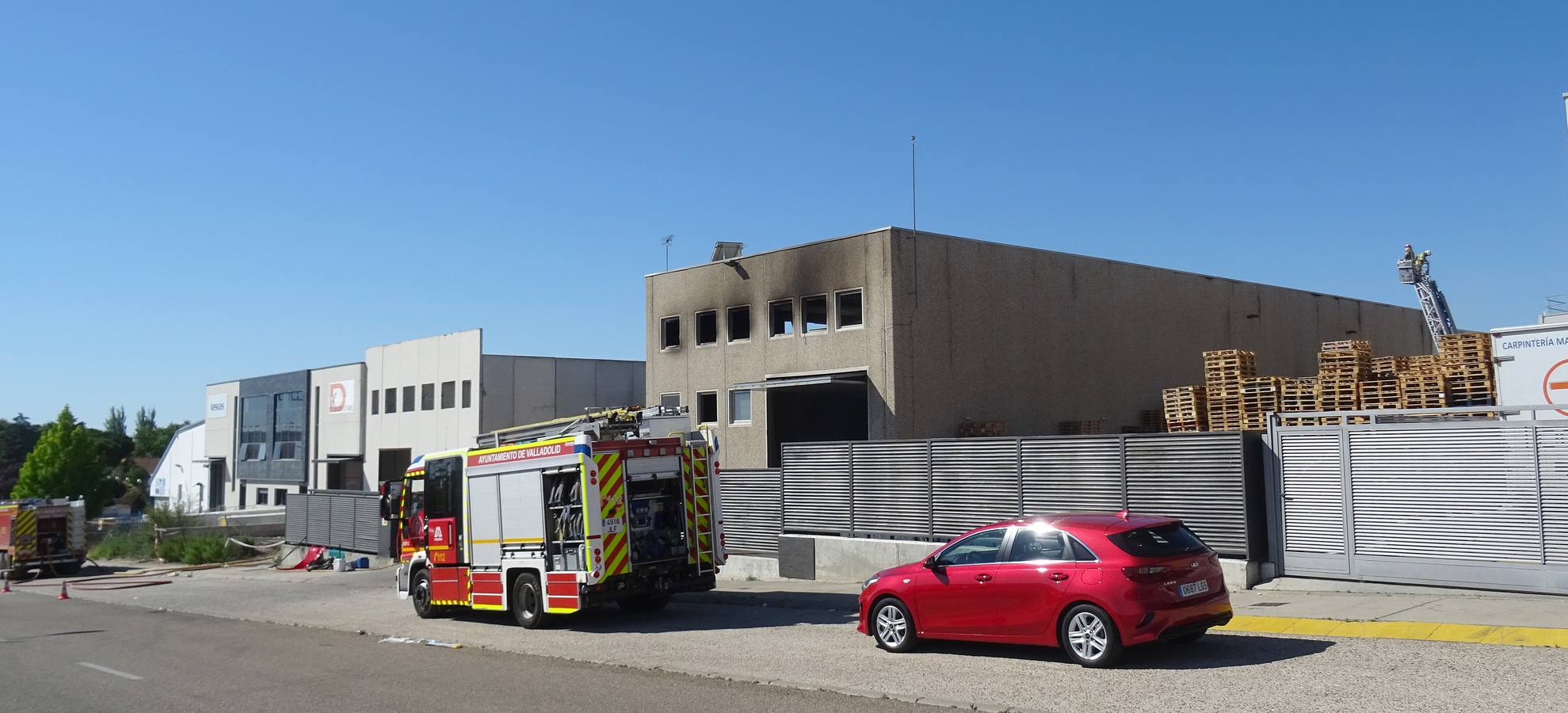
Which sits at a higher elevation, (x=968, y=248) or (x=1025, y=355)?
(x=968, y=248)

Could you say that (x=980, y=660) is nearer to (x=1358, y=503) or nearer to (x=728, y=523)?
(x=1358, y=503)

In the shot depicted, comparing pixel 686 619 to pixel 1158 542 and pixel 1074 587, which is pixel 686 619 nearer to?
pixel 1074 587

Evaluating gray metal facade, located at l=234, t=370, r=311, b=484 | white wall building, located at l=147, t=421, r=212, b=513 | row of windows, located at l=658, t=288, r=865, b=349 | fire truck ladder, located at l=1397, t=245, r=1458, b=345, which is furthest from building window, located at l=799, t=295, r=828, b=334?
white wall building, located at l=147, t=421, r=212, b=513

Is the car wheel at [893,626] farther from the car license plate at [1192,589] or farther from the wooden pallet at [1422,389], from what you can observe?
the wooden pallet at [1422,389]

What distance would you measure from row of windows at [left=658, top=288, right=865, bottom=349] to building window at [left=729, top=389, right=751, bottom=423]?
1.42m

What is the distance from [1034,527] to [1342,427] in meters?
6.65

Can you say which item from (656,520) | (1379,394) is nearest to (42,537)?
(656,520)

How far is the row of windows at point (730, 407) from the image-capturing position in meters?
29.6

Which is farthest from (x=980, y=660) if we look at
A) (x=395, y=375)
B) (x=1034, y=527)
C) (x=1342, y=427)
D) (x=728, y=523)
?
(x=395, y=375)

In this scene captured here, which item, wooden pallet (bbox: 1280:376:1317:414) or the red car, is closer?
the red car

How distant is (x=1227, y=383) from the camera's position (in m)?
25.0

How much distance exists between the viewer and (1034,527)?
1155cm

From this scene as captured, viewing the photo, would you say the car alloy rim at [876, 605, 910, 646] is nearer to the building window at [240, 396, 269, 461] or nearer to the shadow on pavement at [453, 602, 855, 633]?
the shadow on pavement at [453, 602, 855, 633]

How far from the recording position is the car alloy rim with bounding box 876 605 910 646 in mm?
12508
